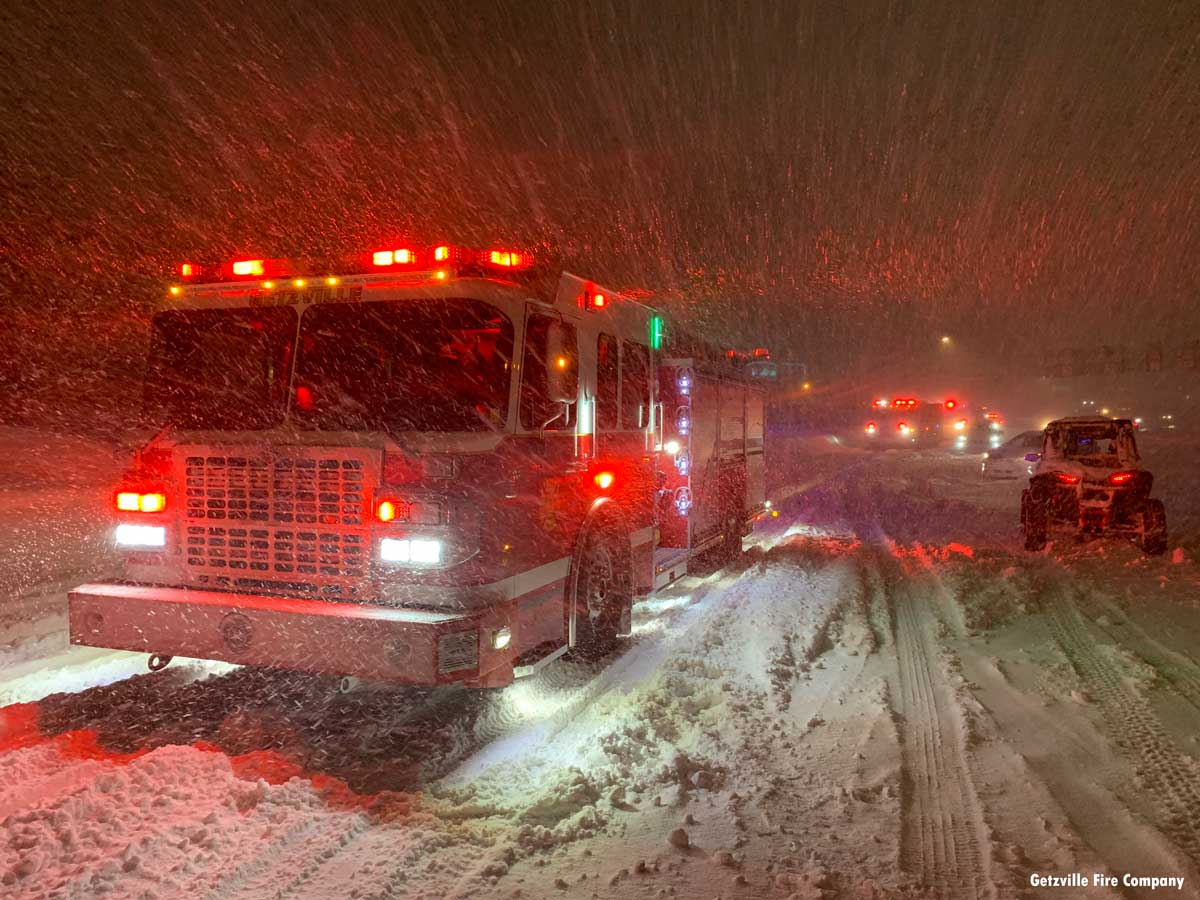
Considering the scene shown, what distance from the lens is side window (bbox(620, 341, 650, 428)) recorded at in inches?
288

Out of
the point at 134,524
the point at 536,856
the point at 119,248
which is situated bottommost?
the point at 536,856

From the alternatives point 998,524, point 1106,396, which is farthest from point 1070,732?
point 1106,396

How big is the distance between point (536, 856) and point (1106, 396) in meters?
123

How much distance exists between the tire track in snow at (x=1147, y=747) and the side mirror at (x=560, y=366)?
379 cm

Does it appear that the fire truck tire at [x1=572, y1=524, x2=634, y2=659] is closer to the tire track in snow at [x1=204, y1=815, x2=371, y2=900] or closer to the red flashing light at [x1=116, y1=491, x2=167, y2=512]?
the tire track in snow at [x1=204, y1=815, x2=371, y2=900]

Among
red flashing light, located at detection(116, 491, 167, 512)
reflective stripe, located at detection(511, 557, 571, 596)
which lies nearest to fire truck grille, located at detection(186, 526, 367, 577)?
red flashing light, located at detection(116, 491, 167, 512)

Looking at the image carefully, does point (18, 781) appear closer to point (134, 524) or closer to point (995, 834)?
point (134, 524)

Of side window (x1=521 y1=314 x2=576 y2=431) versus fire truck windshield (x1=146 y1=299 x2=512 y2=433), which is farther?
side window (x1=521 y1=314 x2=576 y2=431)

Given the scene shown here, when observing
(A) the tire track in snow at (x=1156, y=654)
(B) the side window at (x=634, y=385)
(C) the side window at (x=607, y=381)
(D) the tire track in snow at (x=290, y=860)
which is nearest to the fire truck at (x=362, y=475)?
(C) the side window at (x=607, y=381)

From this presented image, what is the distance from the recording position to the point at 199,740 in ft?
16.4

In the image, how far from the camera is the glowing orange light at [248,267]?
5.62m

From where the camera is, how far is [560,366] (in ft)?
17.9

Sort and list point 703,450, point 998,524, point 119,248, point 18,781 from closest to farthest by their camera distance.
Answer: point 18,781, point 703,450, point 998,524, point 119,248

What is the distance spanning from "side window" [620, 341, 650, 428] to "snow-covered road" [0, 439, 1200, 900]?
1.92 m
